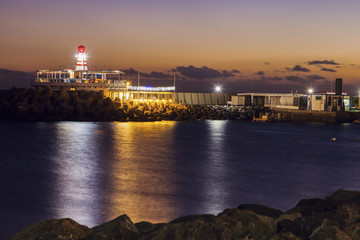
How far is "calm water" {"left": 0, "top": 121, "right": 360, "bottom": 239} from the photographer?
11.8 meters

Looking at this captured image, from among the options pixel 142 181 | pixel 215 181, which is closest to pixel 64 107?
pixel 142 181

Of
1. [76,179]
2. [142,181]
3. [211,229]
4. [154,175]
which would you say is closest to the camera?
[211,229]

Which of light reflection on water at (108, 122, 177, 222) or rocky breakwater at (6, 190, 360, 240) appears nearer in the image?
rocky breakwater at (6, 190, 360, 240)

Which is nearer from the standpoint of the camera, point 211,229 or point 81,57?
point 211,229

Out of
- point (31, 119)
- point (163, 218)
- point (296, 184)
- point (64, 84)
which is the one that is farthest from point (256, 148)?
point (64, 84)

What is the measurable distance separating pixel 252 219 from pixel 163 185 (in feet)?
28.9

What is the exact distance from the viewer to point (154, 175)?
17.8 meters

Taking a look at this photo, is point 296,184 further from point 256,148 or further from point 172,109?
point 172,109

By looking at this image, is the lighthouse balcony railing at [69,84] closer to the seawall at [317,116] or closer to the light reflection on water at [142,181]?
the seawall at [317,116]

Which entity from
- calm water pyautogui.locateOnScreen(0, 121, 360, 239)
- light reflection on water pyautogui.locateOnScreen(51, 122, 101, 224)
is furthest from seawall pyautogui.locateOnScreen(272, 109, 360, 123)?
light reflection on water pyautogui.locateOnScreen(51, 122, 101, 224)

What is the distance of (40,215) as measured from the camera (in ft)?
35.9

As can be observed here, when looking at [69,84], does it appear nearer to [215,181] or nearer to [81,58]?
[81,58]

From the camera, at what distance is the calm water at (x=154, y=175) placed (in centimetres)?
1178

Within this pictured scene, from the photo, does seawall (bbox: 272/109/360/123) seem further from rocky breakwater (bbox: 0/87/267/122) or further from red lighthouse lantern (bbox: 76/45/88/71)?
red lighthouse lantern (bbox: 76/45/88/71)
